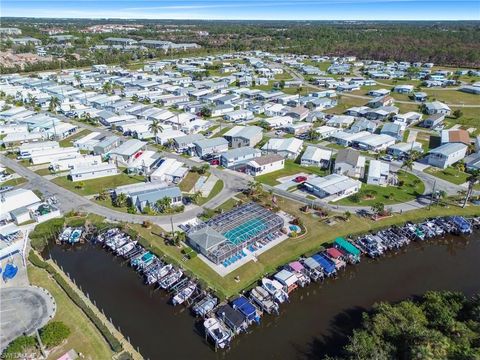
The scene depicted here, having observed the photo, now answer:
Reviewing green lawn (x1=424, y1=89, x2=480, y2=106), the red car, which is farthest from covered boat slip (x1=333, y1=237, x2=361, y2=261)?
green lawn (x1=424, y1=89, x2=480, y2=106)

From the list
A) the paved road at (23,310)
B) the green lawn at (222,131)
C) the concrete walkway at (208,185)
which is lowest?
the paved road at (23,310)

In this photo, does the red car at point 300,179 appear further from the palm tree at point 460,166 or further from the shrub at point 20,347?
the shrub at point 20,347

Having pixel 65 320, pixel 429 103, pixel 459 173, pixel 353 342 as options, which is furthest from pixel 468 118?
pixel 65 320

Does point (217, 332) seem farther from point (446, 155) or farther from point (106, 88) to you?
point (106, 88)

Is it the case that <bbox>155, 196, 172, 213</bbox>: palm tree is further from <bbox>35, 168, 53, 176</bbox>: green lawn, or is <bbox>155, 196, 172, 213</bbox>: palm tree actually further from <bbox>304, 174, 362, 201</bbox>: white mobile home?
<bbox>35, 168, 53, 176</bbox>: green lawn

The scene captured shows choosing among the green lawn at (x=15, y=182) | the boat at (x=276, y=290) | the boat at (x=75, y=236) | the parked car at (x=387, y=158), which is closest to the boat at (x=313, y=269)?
the boat at (x=276, y=290)

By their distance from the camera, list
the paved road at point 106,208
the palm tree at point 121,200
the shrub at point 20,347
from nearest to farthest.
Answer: the shrub at point 20,347
the paved road at point 106,208
the palm tree at point 121,200

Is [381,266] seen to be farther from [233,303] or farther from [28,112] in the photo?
[28,112]
